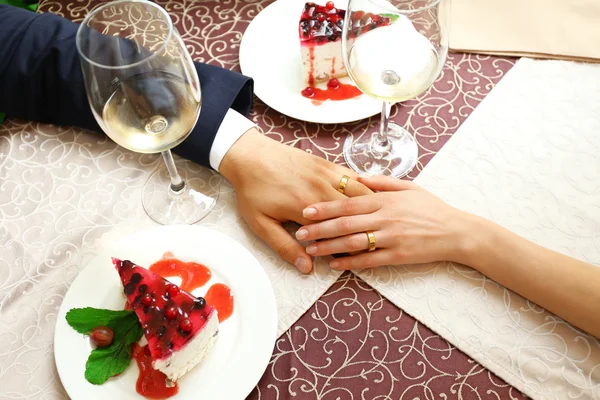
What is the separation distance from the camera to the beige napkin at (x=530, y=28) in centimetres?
105

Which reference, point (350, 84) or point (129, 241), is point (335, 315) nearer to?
point (129, 241)

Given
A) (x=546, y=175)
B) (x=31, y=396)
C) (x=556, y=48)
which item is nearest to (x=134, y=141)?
(x=31, y=396)

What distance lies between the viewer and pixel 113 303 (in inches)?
30.3

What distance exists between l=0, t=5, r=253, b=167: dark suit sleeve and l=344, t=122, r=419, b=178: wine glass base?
0.23 metres

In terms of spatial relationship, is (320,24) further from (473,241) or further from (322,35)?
(473,241)

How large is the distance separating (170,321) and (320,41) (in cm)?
59

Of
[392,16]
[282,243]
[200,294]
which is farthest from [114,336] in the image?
[392,16]

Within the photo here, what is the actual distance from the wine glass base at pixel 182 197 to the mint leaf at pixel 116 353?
206 mm

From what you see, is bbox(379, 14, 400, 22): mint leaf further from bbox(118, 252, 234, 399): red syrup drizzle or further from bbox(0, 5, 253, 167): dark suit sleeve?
bbox(118, 252, 234, 399): red syrup drizzle

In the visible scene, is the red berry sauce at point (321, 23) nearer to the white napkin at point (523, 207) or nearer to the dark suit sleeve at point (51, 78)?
the dark suit sleeve at point (51, 78)

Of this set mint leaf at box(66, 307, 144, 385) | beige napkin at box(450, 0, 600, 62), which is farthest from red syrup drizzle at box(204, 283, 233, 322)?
beige napkin at box(450, 0, 600, 62)

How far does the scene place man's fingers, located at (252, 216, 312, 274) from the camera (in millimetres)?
820

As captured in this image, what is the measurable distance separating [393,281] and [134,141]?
44cm

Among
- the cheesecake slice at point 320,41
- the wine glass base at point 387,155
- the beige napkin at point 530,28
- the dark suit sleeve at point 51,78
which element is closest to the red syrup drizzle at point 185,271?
the dark suit sleeve at point 51,78
